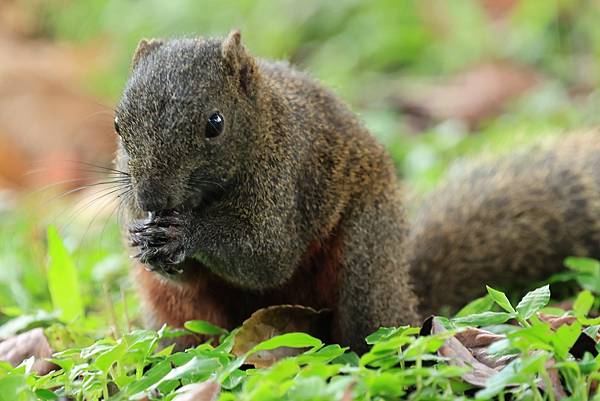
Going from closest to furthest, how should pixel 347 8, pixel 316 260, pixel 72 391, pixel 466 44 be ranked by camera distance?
pixel 72 391
pixel 316 260
pixel 466 44
pixel 347 8

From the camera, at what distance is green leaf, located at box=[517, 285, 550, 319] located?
3223mm

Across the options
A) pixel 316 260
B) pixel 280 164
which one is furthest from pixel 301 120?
pixel 316 260

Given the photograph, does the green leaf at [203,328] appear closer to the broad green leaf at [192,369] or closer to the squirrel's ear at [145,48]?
the broad green leaf at [192,369]

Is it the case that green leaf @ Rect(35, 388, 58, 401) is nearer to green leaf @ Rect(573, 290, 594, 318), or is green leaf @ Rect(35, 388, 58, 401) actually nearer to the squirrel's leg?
the squirrel's leg

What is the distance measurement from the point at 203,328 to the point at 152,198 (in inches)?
24.1

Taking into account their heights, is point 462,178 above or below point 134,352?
above

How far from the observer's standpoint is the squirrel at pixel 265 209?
386cm

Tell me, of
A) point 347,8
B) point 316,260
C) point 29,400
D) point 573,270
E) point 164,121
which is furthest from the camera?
point 347,8

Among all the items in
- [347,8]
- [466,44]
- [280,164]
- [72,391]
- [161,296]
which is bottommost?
[72,391]

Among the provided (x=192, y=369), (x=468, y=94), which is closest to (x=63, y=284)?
(x=192, y=369)

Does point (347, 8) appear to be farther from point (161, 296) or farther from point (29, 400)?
point (29, 400)

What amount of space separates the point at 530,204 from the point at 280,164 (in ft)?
4.88

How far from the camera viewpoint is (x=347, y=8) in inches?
414

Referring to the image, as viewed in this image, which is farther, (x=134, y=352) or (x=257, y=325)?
(x=257, y=325)
